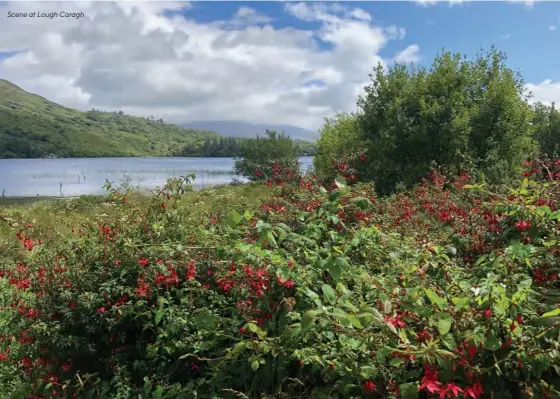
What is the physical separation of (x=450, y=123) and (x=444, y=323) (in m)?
17.3

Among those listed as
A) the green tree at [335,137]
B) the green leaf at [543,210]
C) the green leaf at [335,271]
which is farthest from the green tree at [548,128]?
the green leaf at [335,271]

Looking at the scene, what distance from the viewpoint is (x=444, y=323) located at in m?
2.17

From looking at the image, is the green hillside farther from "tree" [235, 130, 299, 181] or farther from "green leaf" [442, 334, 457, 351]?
"green leaf" [442, 334, 457, 351]

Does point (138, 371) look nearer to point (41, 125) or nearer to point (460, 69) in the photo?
point (460, 69)

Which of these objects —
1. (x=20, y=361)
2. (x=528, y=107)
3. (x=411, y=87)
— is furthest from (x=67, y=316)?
(x=528, y=107)

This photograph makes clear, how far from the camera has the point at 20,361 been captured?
4.29m

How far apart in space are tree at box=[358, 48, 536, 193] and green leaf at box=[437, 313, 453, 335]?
15.3 m

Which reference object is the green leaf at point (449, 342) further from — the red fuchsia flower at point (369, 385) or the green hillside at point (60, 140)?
the green hillside at point (60, 140)

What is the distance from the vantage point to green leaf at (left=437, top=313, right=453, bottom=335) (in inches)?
83.7

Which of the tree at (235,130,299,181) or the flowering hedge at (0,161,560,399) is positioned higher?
the tree at (235,130,299,181)

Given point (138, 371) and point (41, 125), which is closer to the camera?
point (138, 371)

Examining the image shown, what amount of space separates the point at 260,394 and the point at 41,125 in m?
190

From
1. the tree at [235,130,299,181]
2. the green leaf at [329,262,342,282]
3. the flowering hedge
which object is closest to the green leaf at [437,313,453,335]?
the flowering hedge

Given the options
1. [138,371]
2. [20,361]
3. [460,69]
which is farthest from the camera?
[460,69]
